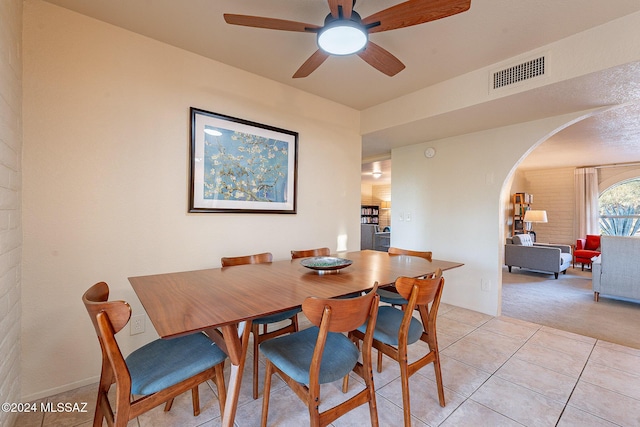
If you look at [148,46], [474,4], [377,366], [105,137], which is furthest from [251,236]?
[474,4]

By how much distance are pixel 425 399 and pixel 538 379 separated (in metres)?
0.86

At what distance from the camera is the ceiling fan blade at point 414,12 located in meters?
1.27

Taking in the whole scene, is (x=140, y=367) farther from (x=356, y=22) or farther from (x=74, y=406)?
(x=356, y=22)

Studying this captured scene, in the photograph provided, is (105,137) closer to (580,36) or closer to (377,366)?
(377,366)

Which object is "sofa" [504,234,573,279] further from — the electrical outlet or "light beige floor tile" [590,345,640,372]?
the electrical outlet

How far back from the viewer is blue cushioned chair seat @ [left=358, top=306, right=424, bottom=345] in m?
1.51

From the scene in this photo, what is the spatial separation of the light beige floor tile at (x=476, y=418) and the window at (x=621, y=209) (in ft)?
24.5

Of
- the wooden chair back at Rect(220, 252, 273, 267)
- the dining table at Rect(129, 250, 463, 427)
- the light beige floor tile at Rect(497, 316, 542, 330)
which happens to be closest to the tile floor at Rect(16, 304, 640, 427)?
the light beige floor tile at Rect(497, 316, 542, 330)

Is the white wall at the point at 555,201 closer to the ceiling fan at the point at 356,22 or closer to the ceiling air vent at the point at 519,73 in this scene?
the ceiling air vent at the point at 519,73

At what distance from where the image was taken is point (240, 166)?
2.41 metres

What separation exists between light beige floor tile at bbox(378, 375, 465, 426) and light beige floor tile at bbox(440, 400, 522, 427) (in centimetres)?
3

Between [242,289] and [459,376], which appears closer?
[242,289]

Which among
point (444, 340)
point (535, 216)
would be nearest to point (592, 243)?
point (535, 216)

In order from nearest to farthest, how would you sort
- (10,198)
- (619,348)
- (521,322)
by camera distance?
(10,198), (619,348), (521,322)
